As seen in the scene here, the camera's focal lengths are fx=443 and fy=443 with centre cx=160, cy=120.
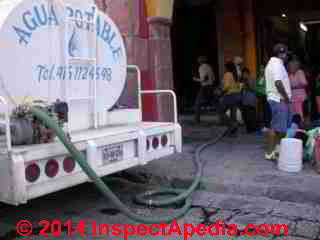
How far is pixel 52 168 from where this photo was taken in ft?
11.5

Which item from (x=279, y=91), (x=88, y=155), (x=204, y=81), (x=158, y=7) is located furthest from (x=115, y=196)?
(x=204, y=81)

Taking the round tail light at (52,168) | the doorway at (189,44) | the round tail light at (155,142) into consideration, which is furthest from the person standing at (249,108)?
the round tail light at (52,168)

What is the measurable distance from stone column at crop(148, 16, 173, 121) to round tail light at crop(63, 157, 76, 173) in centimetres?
390

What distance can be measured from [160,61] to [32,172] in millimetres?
4505

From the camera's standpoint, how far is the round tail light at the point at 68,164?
3.62 meters

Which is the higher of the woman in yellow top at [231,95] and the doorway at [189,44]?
the doorway at [189,44]

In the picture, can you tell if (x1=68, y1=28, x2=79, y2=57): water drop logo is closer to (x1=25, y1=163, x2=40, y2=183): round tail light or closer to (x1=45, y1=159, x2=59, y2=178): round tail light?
(x1=45, y1=159, x2=59, y2=178): round tail light

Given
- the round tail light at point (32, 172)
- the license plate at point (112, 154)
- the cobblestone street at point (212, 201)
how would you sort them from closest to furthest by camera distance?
the round tail light at point (32, 172) < the license plate at point (112, 154) < the cobblestone street at point (212, 201)

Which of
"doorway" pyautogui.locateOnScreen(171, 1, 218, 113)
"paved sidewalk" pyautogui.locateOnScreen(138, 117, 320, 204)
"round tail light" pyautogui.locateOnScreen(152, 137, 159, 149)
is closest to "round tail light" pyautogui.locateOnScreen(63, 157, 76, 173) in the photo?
"round tail light" pyautogui.locateOnScreen(152, 137, 159, 149)

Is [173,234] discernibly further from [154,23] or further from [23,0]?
[154,23]

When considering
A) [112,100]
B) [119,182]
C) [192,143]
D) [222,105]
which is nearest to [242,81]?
[222,105]

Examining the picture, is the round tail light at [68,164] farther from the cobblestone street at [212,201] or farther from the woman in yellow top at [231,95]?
the woman in yellow top at [231,95]

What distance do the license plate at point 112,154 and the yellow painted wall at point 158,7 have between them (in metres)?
3.75

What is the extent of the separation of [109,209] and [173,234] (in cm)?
106
